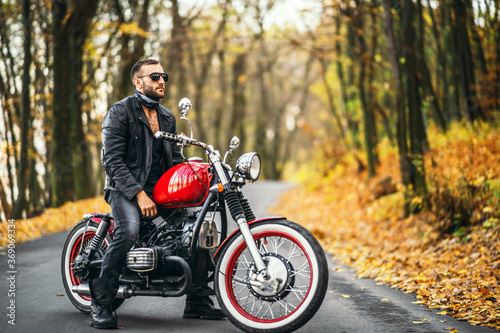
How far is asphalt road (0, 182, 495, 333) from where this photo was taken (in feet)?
14.7

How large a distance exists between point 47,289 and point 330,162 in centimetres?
1816

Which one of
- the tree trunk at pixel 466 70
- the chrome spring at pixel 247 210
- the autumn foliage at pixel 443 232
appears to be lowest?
the autumn foliage at pixel 443 232

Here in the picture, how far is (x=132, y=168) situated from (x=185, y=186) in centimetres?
59

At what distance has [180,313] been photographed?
16.5 ft

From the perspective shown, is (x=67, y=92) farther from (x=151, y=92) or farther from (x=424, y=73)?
(x=151, y=92)

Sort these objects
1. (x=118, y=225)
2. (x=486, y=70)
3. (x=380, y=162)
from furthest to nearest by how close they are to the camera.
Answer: (x=380, y=162)
(x=486, y=70)
(x=118, y=225)

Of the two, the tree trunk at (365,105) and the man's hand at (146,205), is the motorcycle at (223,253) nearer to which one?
the man's hand at (146,205)

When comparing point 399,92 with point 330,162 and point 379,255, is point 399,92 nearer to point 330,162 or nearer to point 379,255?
point 379,255

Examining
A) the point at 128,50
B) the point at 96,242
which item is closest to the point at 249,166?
the point at 96,242

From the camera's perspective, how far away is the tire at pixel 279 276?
3.98m

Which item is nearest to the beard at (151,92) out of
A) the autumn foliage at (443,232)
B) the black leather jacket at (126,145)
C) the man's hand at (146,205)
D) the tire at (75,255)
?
the black leather jacket at (126,145)

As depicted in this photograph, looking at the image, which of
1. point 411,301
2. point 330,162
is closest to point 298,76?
point 330,162

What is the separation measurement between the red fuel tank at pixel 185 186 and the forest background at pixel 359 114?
2.69 m

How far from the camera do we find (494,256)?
6996 millimetres
